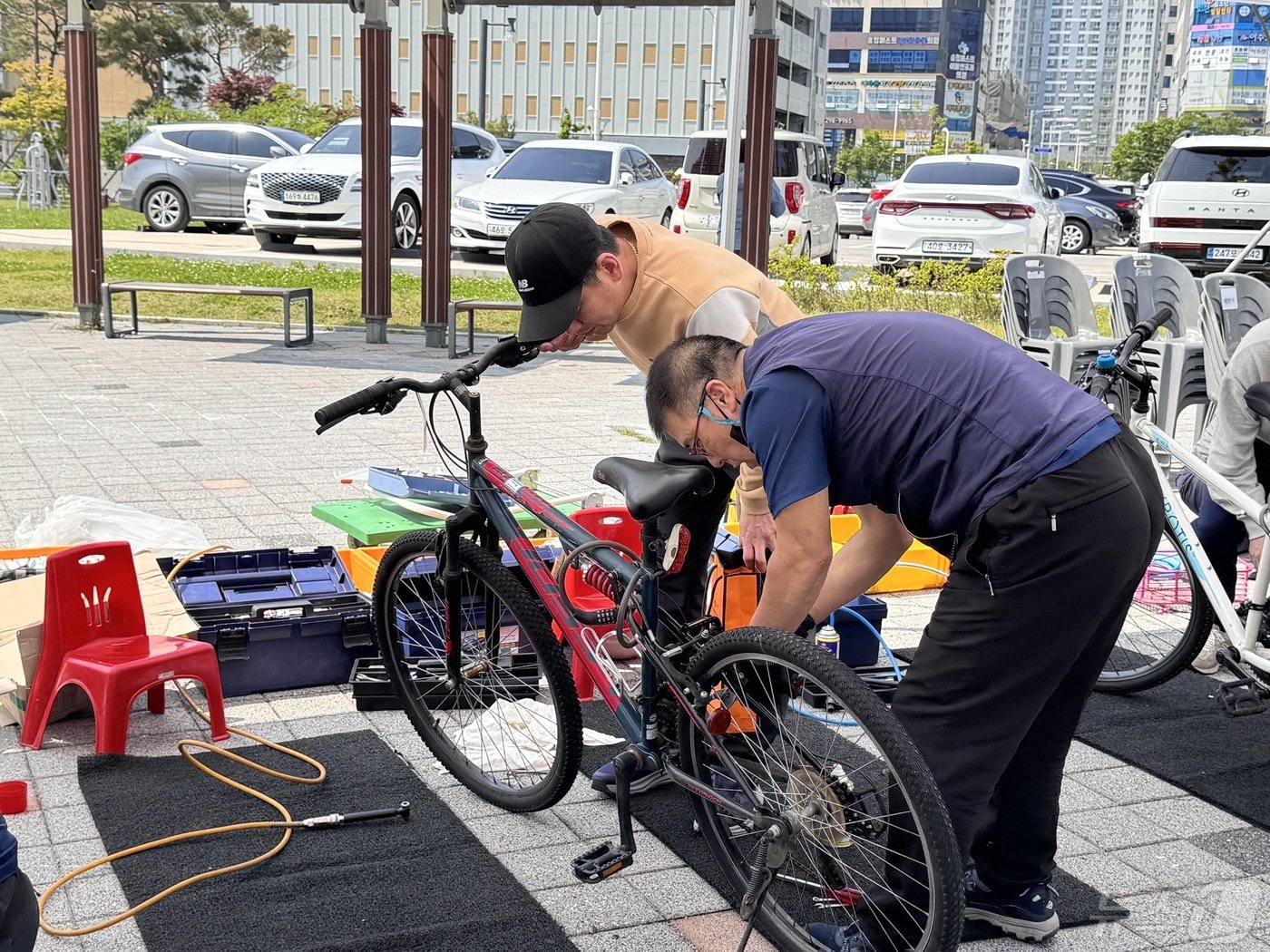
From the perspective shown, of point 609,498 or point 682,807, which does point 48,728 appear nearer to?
point 682,807

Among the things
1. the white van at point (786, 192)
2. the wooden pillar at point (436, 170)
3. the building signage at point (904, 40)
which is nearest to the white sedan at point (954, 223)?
the white van at point (786, 192)

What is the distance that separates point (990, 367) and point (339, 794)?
2.25 m

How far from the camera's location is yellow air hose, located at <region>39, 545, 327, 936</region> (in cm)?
319

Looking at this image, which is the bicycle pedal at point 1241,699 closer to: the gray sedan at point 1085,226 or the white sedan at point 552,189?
the white sedan at point 552,189

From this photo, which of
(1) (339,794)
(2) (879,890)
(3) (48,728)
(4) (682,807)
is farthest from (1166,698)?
(3) (48,728)

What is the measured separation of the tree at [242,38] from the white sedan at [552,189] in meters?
43.3

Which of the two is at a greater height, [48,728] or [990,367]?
[990,367]

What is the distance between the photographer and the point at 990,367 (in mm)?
2771

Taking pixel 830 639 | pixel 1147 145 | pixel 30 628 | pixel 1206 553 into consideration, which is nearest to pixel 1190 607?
pixel 1206 553

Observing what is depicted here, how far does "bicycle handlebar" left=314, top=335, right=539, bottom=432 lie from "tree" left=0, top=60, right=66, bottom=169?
33.5 meters

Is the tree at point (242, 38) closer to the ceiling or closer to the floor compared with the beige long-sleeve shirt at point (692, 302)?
closer to the ceiling

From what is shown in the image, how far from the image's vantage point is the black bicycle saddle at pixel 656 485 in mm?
3178

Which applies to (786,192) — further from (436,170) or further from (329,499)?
(329,499)

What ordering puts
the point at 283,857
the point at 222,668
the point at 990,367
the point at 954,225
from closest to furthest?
the point at 990,367, the point at 283,857, the point at 222,668, the point at 954,225
